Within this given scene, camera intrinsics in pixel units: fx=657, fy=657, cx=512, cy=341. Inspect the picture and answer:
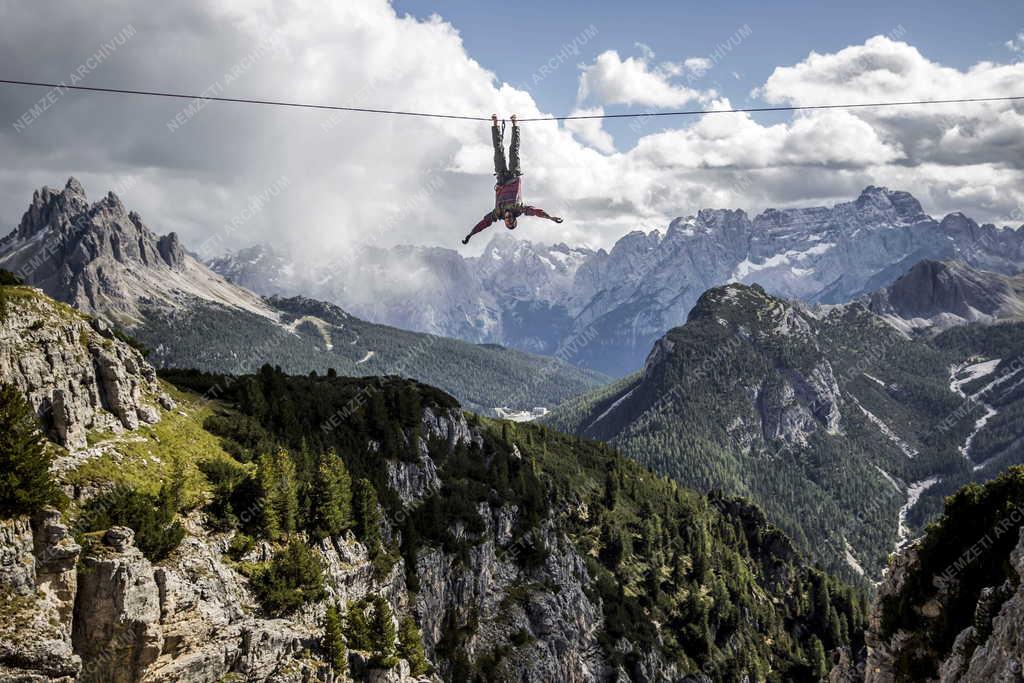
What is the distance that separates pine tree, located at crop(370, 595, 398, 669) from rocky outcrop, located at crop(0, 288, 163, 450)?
85.7 feet

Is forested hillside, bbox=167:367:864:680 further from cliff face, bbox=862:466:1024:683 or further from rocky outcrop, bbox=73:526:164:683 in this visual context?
cliff face, bbox=862:466:1024:683

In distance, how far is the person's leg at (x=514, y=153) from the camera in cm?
4976

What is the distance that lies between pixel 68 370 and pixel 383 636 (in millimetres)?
33099

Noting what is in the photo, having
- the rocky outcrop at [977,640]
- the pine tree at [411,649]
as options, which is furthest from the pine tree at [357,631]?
the rocky outcrop at [977,640]

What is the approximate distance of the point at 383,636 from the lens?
188 ft

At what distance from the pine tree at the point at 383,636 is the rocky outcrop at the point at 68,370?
85.7ft

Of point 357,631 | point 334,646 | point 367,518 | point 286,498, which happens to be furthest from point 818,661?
point 286,498

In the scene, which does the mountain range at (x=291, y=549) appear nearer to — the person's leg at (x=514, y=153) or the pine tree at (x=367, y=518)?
the pine tree at (x=367, y=518)

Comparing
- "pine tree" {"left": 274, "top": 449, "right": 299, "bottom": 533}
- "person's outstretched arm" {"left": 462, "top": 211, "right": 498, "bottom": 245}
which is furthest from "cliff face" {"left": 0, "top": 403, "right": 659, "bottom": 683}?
"person's outstretched arm" {"left": 462, "top": 211, "right": 498, "bottom": 245}

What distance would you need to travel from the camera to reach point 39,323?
1865 inches

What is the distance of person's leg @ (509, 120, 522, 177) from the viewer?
4976cm

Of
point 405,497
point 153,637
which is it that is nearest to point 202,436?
point 153,637

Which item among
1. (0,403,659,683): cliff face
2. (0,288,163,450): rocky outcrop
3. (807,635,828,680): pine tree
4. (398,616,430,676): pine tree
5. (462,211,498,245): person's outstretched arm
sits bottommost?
(807,635,828,680): pine tree

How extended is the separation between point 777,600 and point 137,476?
161 m
